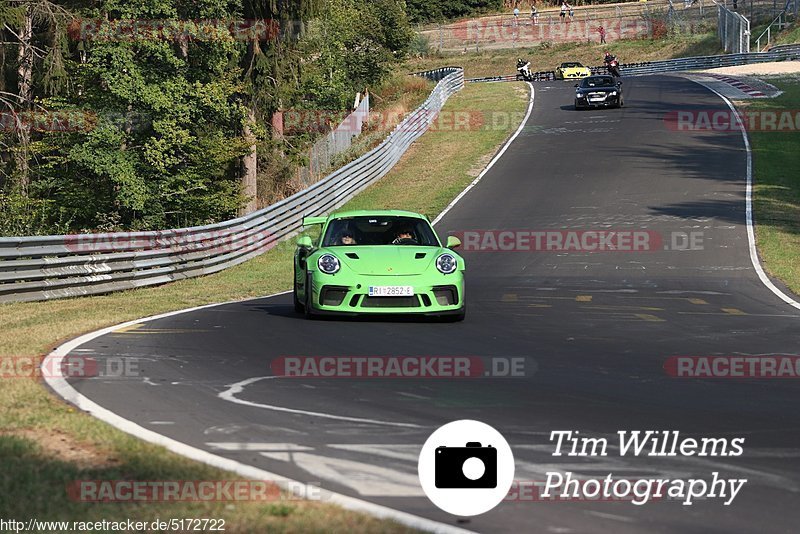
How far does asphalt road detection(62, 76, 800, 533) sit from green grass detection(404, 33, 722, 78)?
216 feet

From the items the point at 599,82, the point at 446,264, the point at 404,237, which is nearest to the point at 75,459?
the point at 446,264

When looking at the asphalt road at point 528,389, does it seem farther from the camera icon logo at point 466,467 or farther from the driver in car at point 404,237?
the driver in car at point 404,237

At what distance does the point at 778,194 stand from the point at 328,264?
21.7 metres

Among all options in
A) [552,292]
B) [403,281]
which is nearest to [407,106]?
[552,292]

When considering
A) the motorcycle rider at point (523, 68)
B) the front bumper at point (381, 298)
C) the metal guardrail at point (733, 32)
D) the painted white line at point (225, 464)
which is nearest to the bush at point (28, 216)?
the front bumper at point (381, 298)

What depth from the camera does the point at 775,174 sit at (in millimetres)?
34719

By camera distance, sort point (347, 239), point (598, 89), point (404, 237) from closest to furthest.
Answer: point (347, 239)
point (404, 237)
point (598, 89)

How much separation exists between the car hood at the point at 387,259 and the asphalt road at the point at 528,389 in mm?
643

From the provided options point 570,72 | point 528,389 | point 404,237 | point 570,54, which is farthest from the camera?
point 570,54

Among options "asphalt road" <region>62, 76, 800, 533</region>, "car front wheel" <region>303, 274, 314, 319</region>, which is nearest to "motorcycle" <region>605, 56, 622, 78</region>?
"asphalt road" <region>62, 76, 800, 533</region>

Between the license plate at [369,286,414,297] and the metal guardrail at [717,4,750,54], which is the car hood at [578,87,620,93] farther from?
the license plate at [369,286,414,297]

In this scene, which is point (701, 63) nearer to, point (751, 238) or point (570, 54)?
point (570, 54)

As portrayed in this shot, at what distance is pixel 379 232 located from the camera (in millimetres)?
14758

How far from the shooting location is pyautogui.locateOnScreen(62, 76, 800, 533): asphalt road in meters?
5.65
